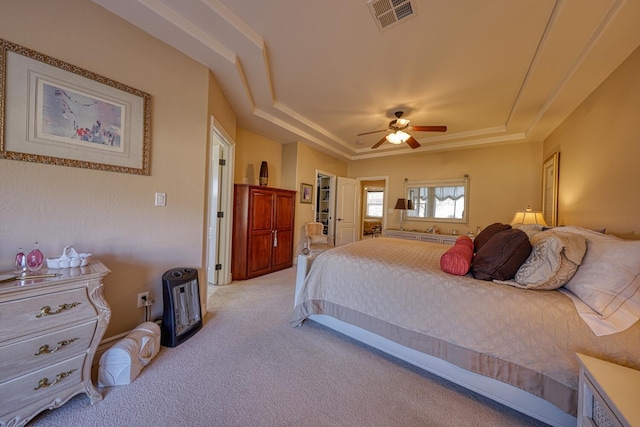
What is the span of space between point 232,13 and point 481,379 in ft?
10.4

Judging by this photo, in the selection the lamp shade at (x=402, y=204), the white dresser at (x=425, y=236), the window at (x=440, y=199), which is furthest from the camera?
the lamp shade at (x=402, y=204)

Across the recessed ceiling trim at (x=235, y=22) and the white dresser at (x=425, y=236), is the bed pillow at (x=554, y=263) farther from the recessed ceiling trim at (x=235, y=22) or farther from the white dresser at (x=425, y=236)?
the white dresser at (x=425, y=236)

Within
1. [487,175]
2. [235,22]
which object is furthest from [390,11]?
[487,175]

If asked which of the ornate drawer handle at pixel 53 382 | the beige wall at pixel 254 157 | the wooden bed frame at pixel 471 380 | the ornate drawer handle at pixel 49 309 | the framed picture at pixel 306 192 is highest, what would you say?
the beige wall at pixel 254 157

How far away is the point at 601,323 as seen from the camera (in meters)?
1.16

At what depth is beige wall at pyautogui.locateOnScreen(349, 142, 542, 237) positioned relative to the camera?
13.1ft

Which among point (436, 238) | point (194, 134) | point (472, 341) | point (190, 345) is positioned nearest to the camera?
point (472, 341)

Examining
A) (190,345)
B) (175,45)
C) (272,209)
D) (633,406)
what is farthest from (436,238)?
(175,45)

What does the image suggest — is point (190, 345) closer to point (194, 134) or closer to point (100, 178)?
point (100, 178)

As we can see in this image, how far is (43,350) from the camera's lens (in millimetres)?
1162

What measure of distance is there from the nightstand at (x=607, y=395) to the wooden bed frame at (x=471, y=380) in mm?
291

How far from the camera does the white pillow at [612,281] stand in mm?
1146

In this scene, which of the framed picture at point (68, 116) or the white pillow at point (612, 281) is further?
the framed picture at point (68, 116)

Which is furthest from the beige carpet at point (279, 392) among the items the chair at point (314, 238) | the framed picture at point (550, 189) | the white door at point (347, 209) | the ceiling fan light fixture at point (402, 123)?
the white door at point (347, 209)
